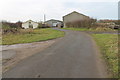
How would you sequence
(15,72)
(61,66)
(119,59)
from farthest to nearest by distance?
(119,59) < (61,66) < (15,72)

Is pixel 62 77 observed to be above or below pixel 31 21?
below

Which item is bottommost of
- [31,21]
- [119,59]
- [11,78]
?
[11,78]

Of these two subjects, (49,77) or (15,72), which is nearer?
(49,77)

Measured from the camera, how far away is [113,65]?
6.14 metres

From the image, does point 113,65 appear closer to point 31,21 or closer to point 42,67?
point 42,67

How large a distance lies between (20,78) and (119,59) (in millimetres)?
4819

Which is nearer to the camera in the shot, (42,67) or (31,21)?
(42,67)

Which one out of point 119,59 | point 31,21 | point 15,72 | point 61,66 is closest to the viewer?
point 15,72

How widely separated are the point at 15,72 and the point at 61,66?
6.70 feet

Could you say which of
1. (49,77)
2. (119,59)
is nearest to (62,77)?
(49,77)

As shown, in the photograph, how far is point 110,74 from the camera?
5227 mm

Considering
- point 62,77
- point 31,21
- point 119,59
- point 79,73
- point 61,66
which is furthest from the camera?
point 31,21

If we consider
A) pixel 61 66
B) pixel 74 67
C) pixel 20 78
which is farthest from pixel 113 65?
pixel 20 78

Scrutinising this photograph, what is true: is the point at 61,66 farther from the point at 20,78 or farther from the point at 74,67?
the point at 20,78
